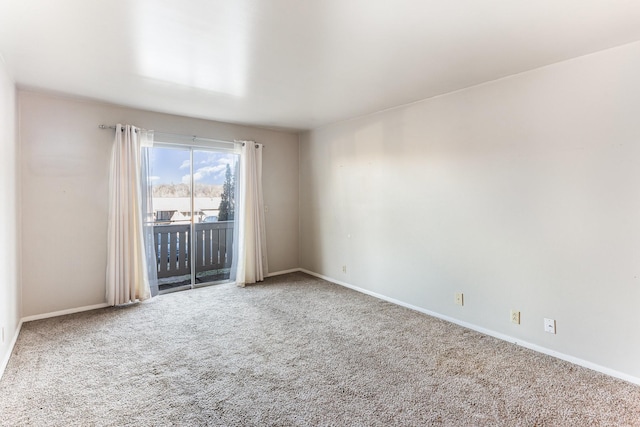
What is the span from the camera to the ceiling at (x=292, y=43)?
189 cm

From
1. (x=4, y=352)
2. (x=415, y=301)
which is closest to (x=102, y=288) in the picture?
(x=4, y=352)

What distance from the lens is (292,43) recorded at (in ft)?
7.59

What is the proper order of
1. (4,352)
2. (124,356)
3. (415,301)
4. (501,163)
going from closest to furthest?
1. (4,352)
2. (124,356)
3. (501,163)
4. (415,301)

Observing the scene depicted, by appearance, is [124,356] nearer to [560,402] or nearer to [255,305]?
[255,305]

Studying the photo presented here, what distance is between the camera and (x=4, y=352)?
2570mm

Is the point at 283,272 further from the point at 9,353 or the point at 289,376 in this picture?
the point at 9,353

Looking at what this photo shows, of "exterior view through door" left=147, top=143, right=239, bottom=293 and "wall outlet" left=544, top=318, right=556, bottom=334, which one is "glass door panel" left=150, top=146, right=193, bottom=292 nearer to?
"exterior view through door" left=147, top=143, right=239, bottom=293

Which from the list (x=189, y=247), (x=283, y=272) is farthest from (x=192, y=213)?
(x=283, y=272)

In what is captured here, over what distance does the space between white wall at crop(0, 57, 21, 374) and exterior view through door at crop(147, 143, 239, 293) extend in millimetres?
1358

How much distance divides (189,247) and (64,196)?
1.62m

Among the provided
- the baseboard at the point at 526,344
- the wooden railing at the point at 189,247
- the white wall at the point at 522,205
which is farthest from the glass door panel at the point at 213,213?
the baseboard at the point at 526,344

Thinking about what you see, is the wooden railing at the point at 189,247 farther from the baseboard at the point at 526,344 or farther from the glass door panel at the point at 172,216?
the baseboard at the point at 526,344

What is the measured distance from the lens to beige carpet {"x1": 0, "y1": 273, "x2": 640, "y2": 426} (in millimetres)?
2000

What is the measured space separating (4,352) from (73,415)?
1.16 m
